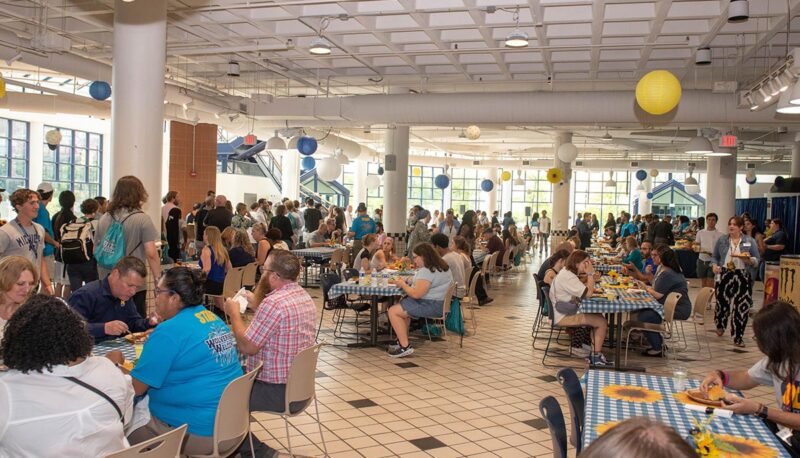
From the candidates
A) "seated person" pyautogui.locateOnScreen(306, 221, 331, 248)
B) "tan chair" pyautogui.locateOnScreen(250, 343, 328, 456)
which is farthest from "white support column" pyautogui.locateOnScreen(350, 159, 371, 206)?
"tan chair" pyautogui.locateOnScreen(250, 343, 328, 456)

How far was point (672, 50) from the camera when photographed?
999cm

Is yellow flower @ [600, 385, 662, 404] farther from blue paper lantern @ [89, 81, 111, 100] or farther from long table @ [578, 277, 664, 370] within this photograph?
blue paper lantern @ [89, 81, 111, 100]

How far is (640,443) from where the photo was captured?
1.26m

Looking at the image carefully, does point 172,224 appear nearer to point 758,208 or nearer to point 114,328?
point 114,328

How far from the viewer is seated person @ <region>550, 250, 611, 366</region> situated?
261 inches

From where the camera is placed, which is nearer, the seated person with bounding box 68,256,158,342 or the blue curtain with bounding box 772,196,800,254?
the seated person with bounding box 68,256,158,342

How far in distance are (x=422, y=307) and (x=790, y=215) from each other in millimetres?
13749

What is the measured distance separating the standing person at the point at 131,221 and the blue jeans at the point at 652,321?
4730 mm

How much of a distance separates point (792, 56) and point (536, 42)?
128 inches

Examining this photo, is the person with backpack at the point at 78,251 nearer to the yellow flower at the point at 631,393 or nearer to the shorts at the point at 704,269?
the yellow flower at the point at 631,393

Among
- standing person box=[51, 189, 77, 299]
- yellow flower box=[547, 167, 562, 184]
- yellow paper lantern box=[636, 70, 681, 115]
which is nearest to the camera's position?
yellow paper lantern box=[636, 70, 681, 115]

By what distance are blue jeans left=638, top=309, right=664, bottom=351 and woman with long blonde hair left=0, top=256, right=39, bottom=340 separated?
561 centimetres

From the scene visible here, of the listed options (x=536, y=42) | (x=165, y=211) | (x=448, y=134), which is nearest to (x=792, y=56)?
(x=536, y=42)

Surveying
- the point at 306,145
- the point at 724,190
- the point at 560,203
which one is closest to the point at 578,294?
the point at 306,145
